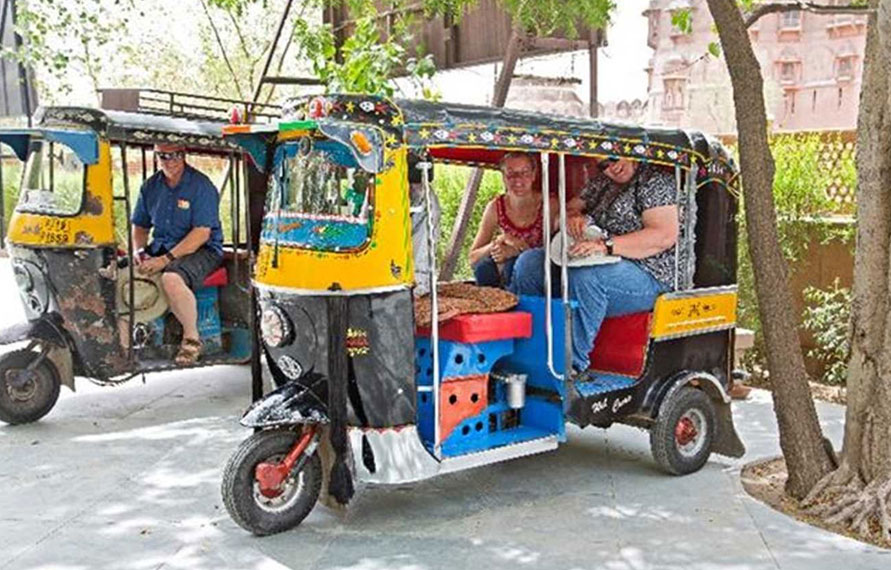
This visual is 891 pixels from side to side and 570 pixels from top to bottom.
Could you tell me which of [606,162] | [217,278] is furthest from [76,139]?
[606,162]

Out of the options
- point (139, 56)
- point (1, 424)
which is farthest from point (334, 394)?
point (139, 56)

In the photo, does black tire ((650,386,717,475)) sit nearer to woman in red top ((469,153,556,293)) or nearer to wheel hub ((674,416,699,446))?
wheel hub ((674,416,699,446))

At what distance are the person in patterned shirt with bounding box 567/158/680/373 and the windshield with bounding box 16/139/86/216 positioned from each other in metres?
3.41

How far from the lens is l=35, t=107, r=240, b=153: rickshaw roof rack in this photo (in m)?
6.73

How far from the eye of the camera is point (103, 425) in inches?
275

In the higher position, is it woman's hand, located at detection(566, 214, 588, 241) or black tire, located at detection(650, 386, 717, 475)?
woman's hand, located at detection(566, 214, 588, 241)

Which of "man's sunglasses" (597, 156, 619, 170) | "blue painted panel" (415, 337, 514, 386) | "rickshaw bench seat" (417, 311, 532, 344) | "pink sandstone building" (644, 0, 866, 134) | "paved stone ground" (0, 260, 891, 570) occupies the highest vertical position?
"pink sandstone building" (644, 0, 866, 134)

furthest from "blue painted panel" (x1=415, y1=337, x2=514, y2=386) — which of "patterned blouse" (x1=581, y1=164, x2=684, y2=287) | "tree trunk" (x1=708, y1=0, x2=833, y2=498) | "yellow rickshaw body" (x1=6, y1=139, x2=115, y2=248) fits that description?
"yellow rickshaw body" (x1=6, y1=139, x2=115, y2=248)

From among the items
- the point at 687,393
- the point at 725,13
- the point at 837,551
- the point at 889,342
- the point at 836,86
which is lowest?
the point at 837,551

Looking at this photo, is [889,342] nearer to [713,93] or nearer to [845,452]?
[845,452]

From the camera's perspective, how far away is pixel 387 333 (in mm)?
4652

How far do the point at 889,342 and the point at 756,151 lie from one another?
122 centimetres

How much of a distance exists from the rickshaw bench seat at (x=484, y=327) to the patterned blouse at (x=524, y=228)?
0.70 m

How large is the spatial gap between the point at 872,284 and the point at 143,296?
16.2 feet
